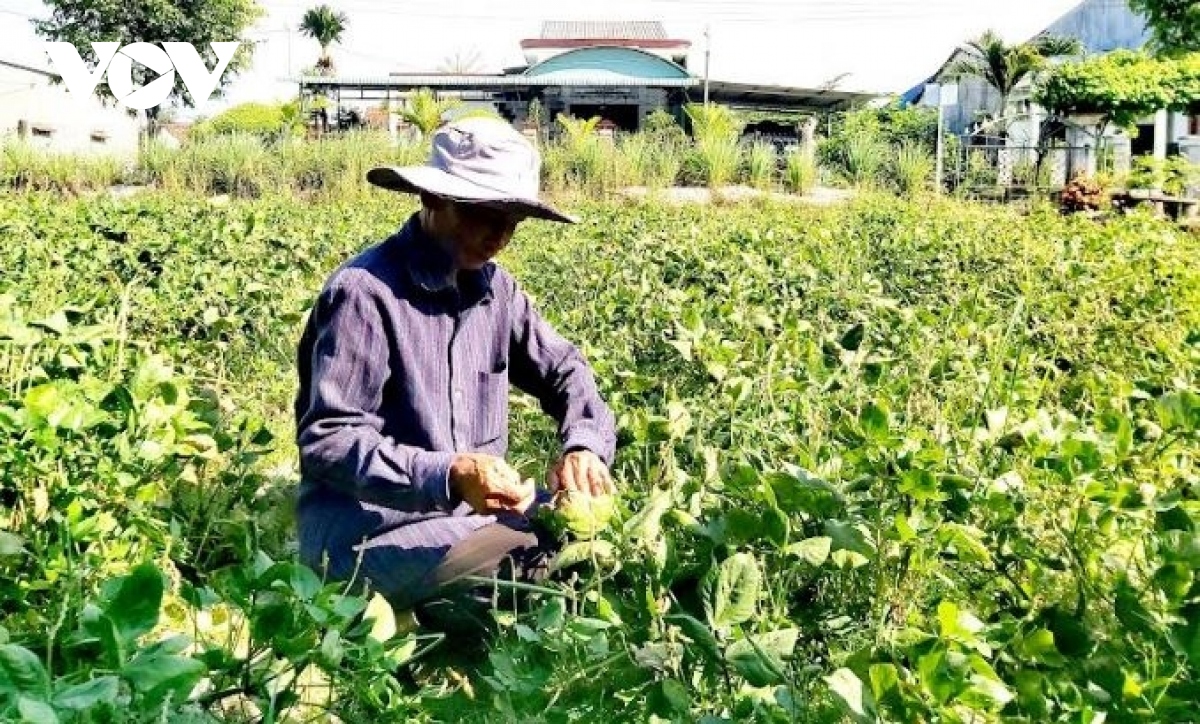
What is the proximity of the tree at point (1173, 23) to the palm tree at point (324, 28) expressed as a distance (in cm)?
3883

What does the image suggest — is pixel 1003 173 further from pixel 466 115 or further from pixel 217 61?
pixel 217 61

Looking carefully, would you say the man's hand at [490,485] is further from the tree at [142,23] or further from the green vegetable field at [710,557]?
the tree at [142,23]

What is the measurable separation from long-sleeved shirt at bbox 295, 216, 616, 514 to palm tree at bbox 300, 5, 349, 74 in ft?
165

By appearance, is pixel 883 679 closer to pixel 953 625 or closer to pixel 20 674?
pixel 953 625

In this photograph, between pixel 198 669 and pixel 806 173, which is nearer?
pixel 198 669

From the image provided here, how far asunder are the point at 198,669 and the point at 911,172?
59.6ft

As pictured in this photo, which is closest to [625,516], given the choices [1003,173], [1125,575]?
[1125,575]

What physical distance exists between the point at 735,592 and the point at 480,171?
4.23 feet

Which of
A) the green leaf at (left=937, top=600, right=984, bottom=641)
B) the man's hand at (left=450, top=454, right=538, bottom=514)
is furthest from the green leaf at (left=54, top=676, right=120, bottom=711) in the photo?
the man's hand at (left=450, top=454, right=538, bottom=514)

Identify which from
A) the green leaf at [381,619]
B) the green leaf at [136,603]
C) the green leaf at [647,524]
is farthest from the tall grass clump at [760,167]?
the green leaf at [136,603]

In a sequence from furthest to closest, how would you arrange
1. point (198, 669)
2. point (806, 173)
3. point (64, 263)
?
point (806, 173), point (64, 263), point (198, 669)

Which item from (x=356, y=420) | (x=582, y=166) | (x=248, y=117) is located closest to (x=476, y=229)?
(x=356, y=420)

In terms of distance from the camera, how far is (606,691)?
1557mm

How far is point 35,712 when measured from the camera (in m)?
0.89
